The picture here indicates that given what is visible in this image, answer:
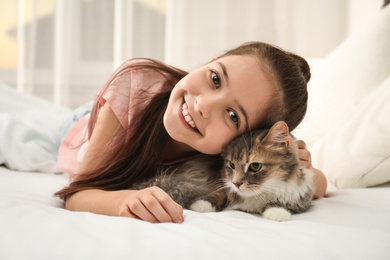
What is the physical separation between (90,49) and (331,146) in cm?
262

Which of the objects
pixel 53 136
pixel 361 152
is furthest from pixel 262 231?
pixel 53 136

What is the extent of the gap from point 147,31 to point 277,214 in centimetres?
281

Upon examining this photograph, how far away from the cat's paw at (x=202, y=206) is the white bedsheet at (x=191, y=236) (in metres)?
0.08

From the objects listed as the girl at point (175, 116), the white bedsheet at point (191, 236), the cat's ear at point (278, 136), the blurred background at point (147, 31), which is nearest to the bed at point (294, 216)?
the white bedsheet at point (191, 236)

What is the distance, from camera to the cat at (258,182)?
1.17 m

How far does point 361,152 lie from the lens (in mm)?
1453

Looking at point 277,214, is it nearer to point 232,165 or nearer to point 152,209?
point 232,165

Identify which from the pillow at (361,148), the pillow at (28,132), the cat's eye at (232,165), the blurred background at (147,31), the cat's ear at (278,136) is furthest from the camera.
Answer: the blurred background at (147,31)

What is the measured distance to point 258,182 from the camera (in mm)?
1169

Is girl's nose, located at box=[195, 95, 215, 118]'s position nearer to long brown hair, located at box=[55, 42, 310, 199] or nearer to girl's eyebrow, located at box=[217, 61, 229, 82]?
girl's eyebrow, located at box=[217, 61, 229, 82]

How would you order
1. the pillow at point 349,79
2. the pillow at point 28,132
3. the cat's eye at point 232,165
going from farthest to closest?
1. the pillow at point 349,79
2. the pillow at point 28,132
3. the cat's eye at point 232,165

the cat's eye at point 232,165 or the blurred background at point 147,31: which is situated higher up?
the blurred background at point 147,31

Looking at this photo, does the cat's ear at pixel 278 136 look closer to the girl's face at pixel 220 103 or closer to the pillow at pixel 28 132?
the girl's face at pixel 220 103

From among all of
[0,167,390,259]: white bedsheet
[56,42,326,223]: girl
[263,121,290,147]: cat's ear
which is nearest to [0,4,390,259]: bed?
[0,167,390,259]: white bedsheet
